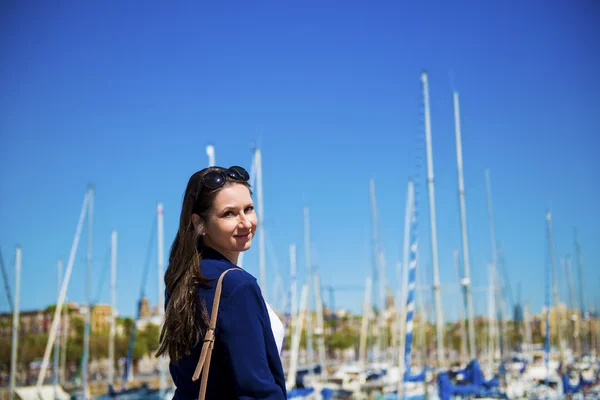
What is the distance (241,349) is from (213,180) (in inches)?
23.7

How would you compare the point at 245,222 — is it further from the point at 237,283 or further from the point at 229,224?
the point at 237,283

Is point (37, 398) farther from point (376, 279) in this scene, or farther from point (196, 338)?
point (196, 338)

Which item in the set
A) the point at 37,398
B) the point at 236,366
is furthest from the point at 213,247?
the point at 37,398

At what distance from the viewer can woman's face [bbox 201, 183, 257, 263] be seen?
221 centimetres

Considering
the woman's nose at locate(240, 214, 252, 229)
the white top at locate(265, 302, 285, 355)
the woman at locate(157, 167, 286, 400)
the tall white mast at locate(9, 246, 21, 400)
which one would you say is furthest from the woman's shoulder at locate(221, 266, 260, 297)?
the tall white mast at locate(9, 246, 21, 400)

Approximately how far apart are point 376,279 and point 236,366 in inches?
1357

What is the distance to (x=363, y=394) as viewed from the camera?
29250 mm

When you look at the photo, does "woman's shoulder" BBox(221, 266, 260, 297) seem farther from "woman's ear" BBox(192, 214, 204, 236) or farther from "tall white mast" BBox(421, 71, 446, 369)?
"tall white mast" BBox(421, 71, 446, 369)

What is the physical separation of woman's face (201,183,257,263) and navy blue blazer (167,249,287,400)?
18 cm

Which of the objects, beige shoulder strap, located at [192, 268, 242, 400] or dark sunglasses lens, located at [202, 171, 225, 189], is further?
dark sunglasses lens, located at [202, 171, 225, 189]

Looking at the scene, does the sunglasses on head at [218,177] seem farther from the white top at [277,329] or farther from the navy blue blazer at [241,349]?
the white top at [277,329]

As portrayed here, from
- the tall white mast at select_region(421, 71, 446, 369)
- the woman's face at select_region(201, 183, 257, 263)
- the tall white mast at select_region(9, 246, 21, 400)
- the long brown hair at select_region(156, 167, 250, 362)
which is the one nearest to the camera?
the long brown hair at select_region(156, 167, 250, 362)

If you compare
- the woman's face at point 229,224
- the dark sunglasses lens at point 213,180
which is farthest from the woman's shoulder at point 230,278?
the dark sunglasses lens at point 213,180

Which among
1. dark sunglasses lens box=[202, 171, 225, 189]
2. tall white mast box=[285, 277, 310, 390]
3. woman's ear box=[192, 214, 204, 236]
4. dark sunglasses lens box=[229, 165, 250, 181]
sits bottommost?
tall white mast box=[285, 277, 310, 390]
